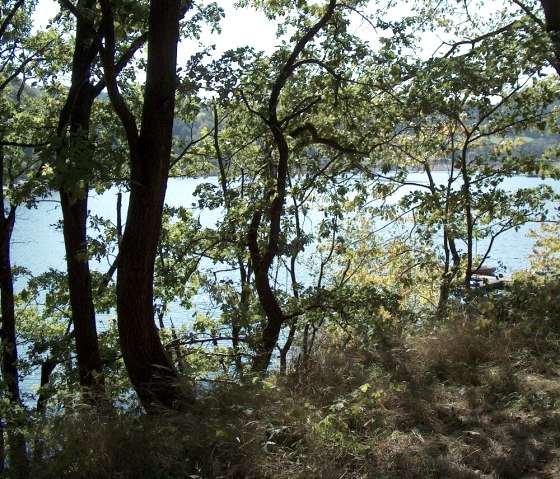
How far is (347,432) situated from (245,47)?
489 centimetres

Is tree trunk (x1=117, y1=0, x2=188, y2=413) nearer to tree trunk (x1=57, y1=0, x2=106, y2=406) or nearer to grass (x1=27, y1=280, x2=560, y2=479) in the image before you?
grass (x1=27, y1=280, x2=560, y2=479)

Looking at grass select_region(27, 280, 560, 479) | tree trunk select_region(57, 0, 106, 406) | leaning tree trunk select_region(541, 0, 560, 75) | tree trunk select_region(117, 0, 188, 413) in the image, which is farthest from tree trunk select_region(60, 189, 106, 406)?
leaning tree trunk select_region(541, 0, 560, 75)

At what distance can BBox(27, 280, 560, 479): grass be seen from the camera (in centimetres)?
371

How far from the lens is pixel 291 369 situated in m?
5.73

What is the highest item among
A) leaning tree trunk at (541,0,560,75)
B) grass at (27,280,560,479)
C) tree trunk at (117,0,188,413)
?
leaning tree trunk at (541,0,560,75)

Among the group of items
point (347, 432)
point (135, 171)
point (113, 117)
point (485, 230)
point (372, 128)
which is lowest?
point (347, 432)

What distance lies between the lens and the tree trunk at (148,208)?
17.1ft

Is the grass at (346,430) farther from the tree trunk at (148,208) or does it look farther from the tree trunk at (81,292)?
the tree trunk at (81,292)

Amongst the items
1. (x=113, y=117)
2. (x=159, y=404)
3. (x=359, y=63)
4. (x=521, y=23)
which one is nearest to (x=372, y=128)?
(x=359, y=63)

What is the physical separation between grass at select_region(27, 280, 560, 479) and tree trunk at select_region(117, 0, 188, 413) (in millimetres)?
909

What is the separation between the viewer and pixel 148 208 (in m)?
5.21

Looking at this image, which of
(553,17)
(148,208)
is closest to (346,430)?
(148,208)

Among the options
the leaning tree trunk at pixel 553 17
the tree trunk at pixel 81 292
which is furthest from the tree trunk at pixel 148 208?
the leaning tree trunk at pixel 553 17

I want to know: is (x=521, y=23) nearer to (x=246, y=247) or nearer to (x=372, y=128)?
(x=372, y=128)
